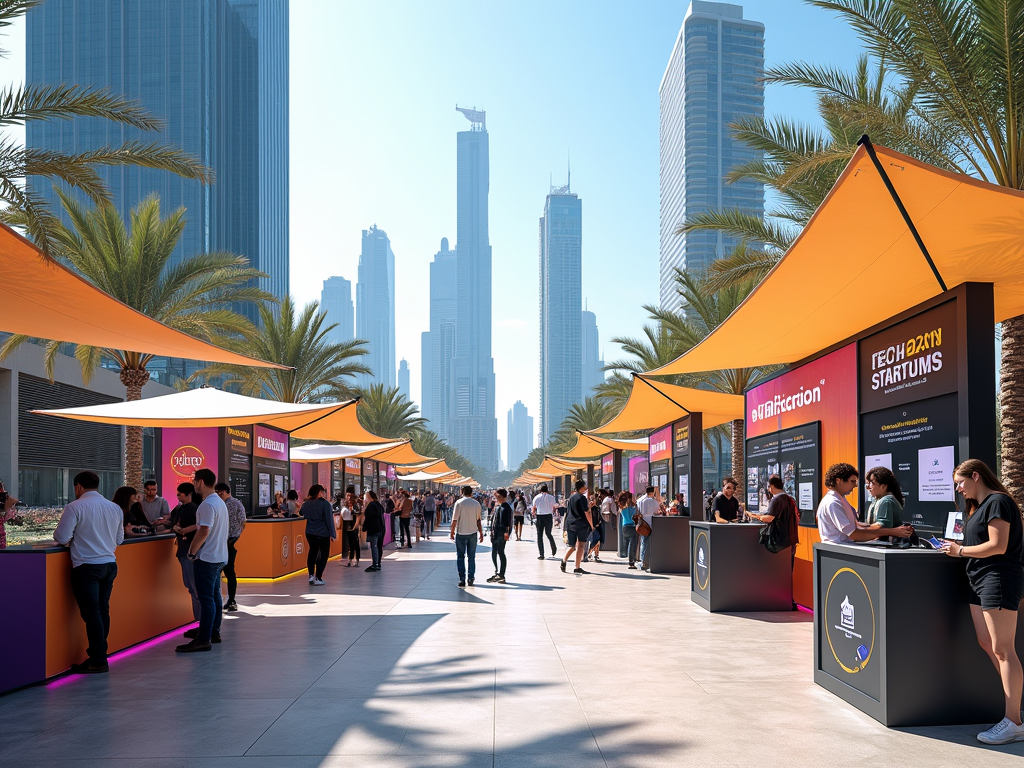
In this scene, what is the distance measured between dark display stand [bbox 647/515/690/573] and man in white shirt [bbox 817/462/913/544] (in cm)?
988

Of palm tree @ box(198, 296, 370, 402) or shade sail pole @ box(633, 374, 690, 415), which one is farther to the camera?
palm tree @ box(198, 296, 370, 402)

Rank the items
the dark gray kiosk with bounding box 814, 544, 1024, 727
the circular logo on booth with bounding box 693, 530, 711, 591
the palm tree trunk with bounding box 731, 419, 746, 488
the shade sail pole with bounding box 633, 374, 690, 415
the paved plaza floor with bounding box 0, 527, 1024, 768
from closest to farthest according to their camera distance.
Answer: the paved plaza floor with bounding box 0, 527, 1024, 768 < the dark gray kiosk with bounding box 814, 544, 1024, 727 < the circular logo on booth with bounding box 693, 530, 711, 591 < the shade sail pole with bounding box 633, 374, 690, 415 < the palm tree trunk with bounding box 731, 419, 746, 488

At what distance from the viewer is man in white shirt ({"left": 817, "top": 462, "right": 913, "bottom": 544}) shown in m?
6.51

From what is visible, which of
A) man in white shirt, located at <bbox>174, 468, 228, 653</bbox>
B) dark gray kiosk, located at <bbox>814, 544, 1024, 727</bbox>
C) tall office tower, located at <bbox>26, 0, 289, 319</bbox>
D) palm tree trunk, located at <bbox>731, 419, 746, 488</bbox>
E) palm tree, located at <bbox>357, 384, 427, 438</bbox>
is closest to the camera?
dark gray kiosk, located at <bbox>814, 544, 1024, 727</bbox>

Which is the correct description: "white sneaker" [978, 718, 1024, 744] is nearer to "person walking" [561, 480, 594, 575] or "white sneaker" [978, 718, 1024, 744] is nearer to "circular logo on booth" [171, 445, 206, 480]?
"person walking" [561, 480, 594, 575]

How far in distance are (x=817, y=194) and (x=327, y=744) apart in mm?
13097

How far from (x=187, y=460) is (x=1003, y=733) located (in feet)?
45.2

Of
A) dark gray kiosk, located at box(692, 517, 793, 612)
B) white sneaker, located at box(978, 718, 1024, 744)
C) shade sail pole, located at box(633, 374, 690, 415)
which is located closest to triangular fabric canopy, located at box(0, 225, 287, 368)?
dark gray kiosk, located at box(692, 517, 793, 612)

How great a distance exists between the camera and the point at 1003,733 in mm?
5047

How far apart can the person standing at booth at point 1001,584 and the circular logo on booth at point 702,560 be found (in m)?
5.60

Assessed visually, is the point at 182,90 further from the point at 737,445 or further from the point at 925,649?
the point at 925,649

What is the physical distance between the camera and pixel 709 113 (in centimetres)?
15925

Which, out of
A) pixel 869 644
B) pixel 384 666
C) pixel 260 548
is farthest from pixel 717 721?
pixel 260 548

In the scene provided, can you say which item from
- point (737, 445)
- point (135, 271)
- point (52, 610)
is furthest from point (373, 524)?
point (737, 445)
